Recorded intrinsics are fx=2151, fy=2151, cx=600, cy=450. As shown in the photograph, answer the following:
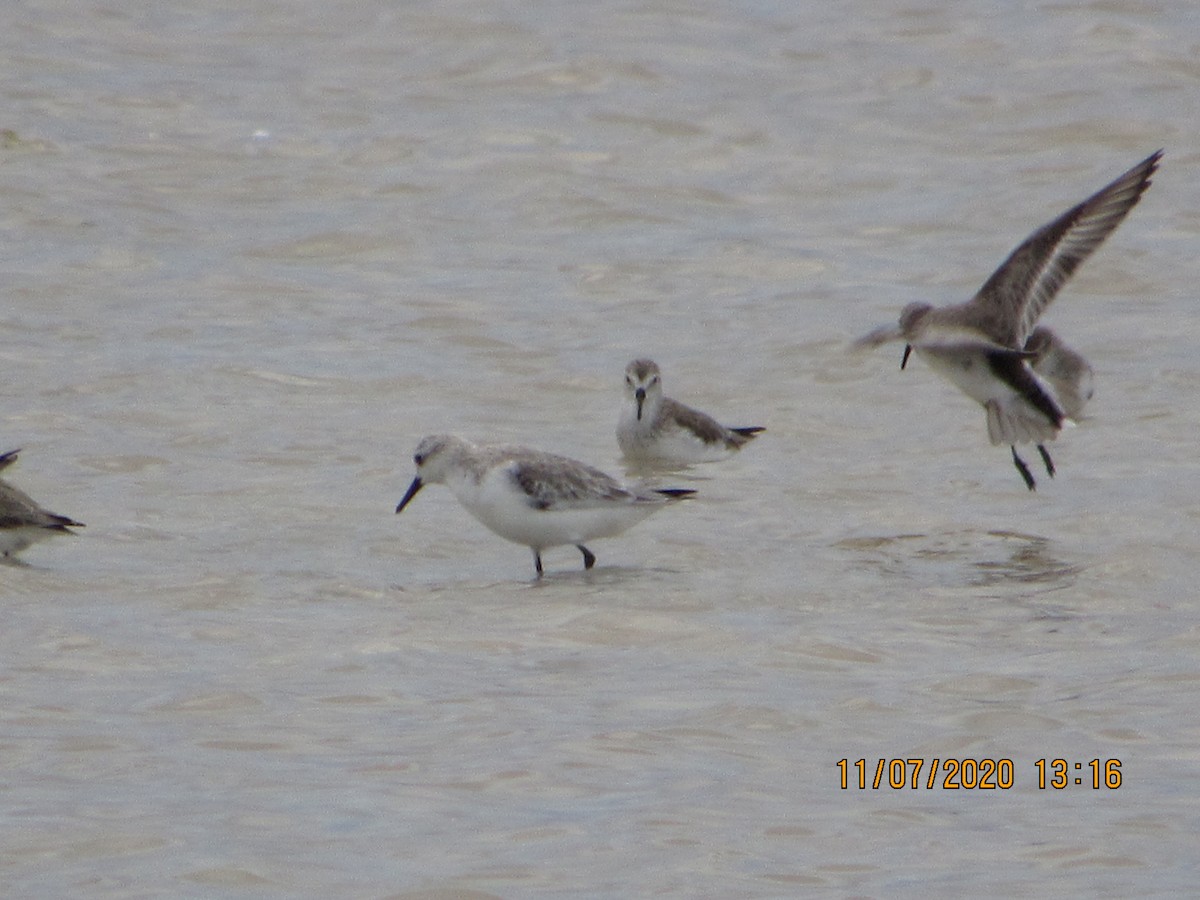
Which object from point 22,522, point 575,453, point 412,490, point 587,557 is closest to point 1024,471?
point 587,557

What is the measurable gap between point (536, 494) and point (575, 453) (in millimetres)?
3203

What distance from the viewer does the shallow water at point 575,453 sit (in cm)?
644

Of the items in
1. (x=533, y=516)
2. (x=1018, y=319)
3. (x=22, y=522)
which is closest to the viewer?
(x=22, y=522)

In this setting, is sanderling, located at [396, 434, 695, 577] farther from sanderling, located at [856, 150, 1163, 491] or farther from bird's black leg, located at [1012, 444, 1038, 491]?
bird's black leg, located at [1012, 444, 1038, 491]

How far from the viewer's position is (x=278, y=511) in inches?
422

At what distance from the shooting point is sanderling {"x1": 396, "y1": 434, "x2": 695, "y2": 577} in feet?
31.8

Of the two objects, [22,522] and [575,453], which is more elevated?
[22,522]

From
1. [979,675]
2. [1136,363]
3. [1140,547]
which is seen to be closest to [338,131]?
[1136,363]

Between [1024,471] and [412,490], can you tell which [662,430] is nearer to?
[1024,471]

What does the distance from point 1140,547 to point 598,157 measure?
1009cm

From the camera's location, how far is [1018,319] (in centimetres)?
1049
